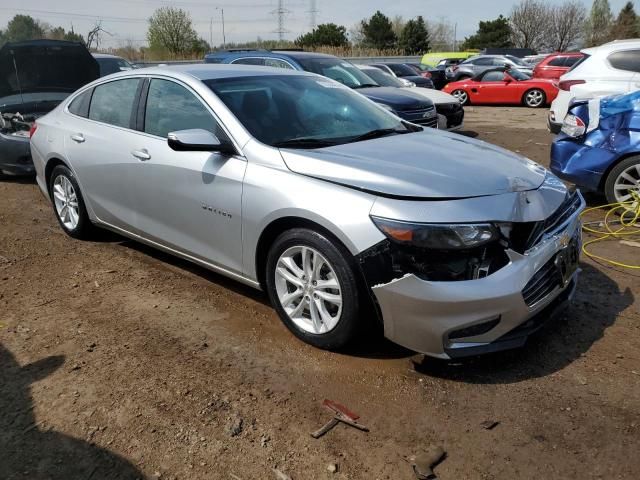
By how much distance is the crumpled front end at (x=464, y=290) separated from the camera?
2865 mm

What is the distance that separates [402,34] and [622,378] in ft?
226

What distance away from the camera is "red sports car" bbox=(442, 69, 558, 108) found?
17.8 m

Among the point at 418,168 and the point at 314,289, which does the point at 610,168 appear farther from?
the point at 314,289

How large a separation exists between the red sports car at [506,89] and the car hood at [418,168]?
15.4 metres

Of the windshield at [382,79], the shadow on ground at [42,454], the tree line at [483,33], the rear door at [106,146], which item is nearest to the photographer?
the shadow on ground at [42,454]

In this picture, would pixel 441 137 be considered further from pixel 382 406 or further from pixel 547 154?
pixel 547 154

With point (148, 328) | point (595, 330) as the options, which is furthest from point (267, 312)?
point (595, 330)

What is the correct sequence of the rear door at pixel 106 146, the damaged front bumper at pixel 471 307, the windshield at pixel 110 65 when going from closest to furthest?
1. the damaged front bumper at pixel 471 307
2. the rear door at pixel 106 146
3. the windshield at pixel 110 65

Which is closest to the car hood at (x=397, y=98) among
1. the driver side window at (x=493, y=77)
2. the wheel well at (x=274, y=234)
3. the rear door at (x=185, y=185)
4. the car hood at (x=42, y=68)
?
the car hood at (x=42, y=68)

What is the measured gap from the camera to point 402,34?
220 feet

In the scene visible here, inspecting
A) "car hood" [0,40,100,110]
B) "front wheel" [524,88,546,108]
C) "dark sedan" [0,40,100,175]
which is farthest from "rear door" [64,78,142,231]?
"front wheel" [524,88,546,108]

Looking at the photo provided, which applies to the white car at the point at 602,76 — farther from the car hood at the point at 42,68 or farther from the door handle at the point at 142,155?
the car hood at the point at 42,68

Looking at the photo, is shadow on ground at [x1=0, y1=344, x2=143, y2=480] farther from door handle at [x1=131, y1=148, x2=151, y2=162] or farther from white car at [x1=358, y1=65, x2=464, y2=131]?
white car at [x1=358, y1=65, x2=464, y2=131]

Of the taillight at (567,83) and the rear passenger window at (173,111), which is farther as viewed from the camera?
the taillight at (567,83)
